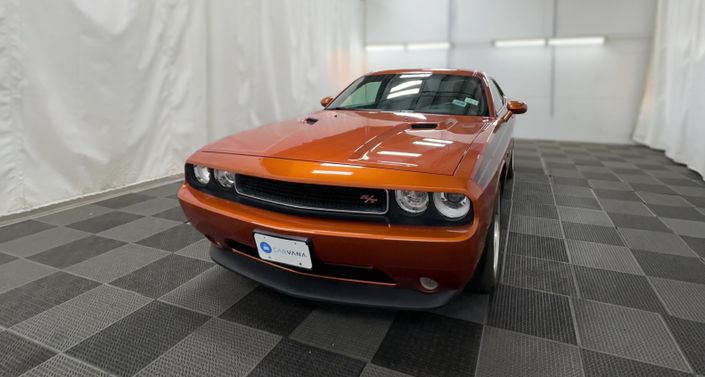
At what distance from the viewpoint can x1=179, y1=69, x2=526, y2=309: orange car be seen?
1.22 meters

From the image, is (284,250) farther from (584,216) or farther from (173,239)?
(584,216)

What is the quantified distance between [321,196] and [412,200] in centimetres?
31

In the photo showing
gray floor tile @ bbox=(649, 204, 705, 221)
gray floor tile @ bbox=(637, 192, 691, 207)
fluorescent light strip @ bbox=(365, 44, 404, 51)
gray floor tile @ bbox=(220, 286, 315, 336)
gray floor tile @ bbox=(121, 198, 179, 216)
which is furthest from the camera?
fluorescent light strip @ bbox=(365, 44, 404, 51)

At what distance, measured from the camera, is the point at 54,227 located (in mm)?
2662

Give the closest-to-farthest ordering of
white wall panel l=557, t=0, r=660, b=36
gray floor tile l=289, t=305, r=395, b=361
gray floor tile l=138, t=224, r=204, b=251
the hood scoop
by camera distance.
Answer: gray floor tile l=289, t=305, r=395, b=361 < the hood scoop < gray floor tile l=138, t=224, r=204, b=251 < white wall panel l=557, t=0, r=660, b=36

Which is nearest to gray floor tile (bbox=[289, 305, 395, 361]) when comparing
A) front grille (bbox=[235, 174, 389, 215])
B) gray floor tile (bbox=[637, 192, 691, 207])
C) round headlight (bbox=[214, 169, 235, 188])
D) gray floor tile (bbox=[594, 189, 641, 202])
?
front grille (bbox=[235, 174, 389, 215])

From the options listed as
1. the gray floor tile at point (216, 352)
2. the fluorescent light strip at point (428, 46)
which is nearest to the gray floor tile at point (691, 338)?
the gray floor tile at point (216, 352)

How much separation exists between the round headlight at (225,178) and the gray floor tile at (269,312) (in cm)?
53

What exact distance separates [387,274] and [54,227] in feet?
8.36

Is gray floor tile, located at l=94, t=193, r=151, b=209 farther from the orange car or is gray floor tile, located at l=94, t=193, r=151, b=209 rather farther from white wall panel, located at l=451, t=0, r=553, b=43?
white wall panel, located at l=451, t=0, r=553, b=43

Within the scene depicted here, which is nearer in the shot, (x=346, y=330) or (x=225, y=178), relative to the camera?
(x=346, y=330)

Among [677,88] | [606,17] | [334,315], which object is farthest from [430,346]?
[606,17]

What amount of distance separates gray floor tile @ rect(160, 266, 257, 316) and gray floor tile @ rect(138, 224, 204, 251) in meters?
0.49

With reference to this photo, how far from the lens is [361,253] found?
1257mm
